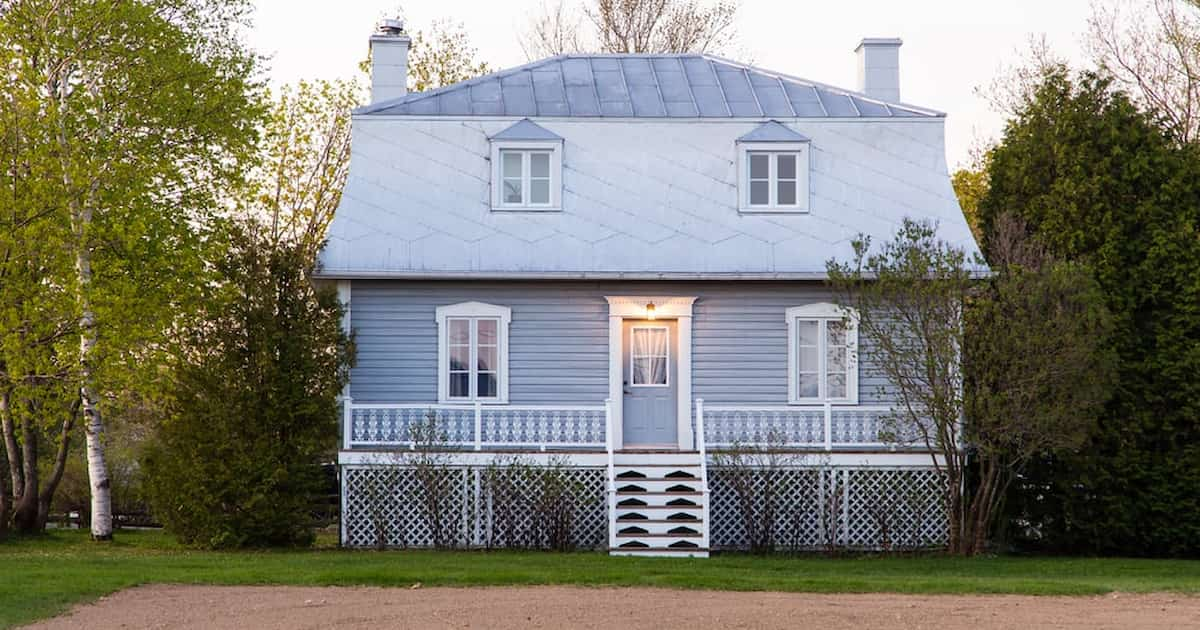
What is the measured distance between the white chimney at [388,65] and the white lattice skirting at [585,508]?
6602 mm

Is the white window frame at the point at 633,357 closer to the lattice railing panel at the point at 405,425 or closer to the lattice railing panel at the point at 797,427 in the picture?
the lattice railing panel at the point at 797,427

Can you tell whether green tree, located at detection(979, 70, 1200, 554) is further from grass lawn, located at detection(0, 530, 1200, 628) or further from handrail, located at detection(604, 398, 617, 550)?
handrail, located at detection(604, 398, 617, 550)

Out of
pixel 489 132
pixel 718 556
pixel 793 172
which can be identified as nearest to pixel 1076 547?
pixel 718 556

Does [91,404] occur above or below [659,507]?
above

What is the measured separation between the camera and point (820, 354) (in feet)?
68.8

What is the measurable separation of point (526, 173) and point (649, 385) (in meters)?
3.56

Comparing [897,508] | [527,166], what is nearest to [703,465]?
[897,508]

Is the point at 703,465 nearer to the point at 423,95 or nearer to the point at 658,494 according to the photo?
the point at 658,494

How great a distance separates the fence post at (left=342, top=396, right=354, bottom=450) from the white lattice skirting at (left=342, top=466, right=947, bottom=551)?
361 millimetres

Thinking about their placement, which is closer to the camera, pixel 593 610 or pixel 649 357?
pixel 593 610

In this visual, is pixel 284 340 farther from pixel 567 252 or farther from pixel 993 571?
pixel 993 571

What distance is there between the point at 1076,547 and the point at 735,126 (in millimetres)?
7633

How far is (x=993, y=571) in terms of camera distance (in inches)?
679

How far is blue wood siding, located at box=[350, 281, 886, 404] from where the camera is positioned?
2078cm
